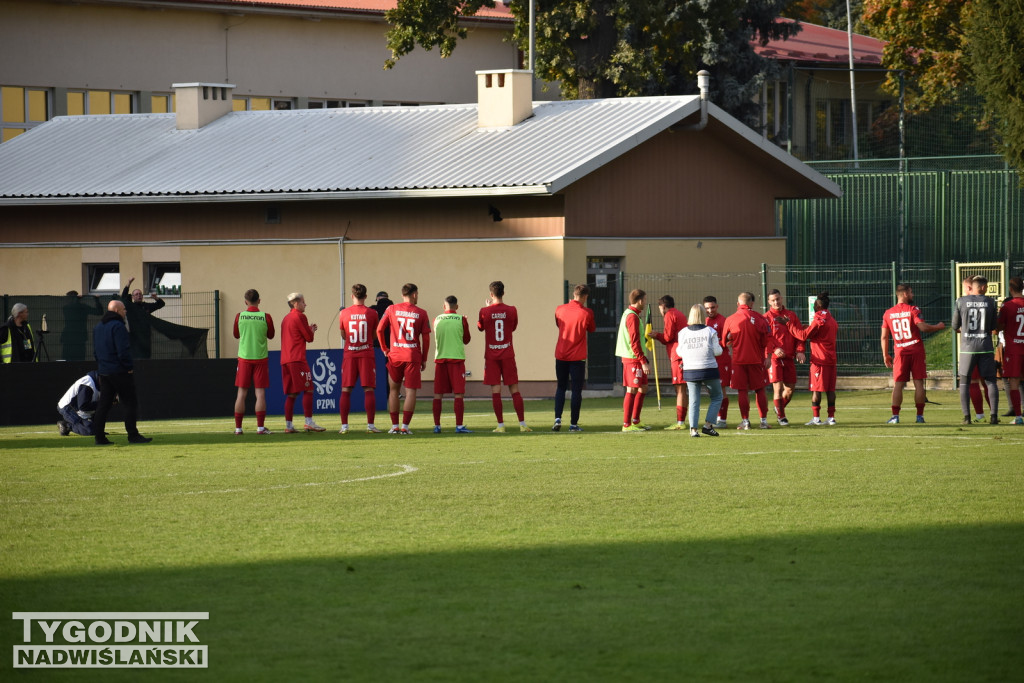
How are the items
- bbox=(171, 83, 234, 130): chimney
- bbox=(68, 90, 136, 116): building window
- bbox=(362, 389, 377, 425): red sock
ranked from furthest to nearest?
bbox=(68, 90, 136, 116): building window, bbox=(171, 83, 234, 130): chimney, bbox=(362, 389, 377, 425): red sock

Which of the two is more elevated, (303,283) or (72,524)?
(303,283)

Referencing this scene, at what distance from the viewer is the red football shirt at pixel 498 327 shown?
18969mm

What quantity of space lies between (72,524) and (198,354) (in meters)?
16.0

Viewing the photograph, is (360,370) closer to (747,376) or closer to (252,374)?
(252,374)

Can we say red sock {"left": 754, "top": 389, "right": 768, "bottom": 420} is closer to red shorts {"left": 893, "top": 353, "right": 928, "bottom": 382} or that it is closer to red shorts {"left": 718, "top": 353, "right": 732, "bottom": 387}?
red shorts {"left": 718, "top": 353, "right": 732, "bottom": 387}

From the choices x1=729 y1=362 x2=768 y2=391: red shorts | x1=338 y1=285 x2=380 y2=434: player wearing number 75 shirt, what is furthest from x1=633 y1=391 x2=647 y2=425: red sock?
x1=338 y1=285 x2=380 y2=434: player wearing number 75 shirt

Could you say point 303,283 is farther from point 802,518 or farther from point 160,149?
point 802,518

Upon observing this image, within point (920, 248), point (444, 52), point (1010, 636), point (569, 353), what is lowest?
point (1010, 636)

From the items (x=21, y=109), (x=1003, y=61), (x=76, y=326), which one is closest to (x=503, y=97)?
(x=1003, y=61)

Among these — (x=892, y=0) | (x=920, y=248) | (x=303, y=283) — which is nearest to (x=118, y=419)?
(x=303, y=283)

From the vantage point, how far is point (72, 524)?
1096 centimetres

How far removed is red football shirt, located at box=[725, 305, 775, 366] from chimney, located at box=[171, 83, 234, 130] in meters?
18.2

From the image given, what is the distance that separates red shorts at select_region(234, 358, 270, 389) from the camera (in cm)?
1933

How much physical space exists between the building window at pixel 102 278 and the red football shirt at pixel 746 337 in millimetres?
16472
